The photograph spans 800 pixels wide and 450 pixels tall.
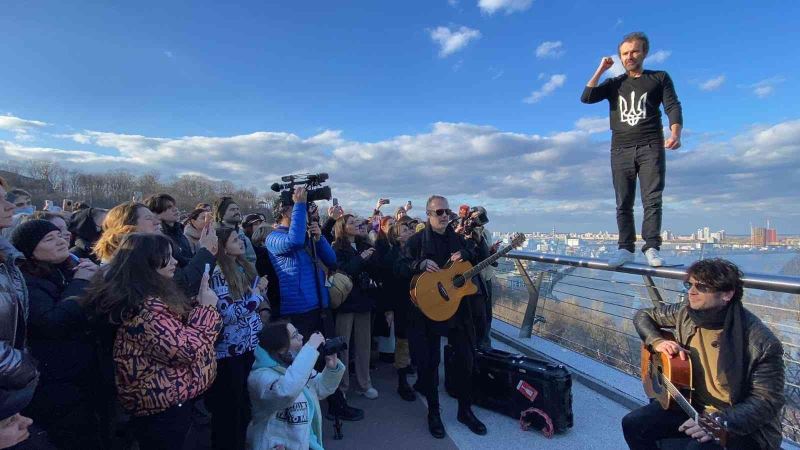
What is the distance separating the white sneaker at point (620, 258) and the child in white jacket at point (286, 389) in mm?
2507

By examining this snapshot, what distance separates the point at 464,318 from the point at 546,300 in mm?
→ 2204

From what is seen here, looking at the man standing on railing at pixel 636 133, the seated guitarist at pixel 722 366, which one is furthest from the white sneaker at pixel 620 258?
the seated guitarist at pixel 722 366

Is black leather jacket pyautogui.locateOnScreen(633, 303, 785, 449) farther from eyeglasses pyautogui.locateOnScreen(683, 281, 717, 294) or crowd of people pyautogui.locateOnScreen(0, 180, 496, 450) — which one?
crowd of people pyautogui.locateOnScreen(0, 180, 496, 450)

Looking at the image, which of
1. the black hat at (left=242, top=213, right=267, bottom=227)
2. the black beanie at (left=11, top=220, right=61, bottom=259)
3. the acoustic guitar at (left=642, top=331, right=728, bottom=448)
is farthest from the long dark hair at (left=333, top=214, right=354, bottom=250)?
the acoustic guitar at (left=642, top=331, right=728, bottom=448)

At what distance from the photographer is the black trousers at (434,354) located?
3.77 meters

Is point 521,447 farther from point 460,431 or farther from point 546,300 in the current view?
point 546,300

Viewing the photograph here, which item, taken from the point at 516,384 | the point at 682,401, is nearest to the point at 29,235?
the point at 516,384

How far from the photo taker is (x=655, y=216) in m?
3.81

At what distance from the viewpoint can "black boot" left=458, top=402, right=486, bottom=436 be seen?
11.8 ft

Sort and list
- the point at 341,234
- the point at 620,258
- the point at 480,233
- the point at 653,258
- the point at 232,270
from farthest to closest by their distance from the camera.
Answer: the point at 480,233 < the point at 341,234 < the point at 620,258 < the point at 653,258 < the point at 232,270

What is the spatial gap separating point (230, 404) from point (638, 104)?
4174 mm

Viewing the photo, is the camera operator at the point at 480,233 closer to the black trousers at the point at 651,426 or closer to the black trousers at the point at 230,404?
the black trousers at the point at 651,426

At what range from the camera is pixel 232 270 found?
3195mm

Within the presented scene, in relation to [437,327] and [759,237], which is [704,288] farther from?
[759,237]
